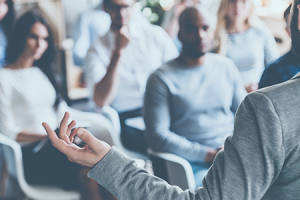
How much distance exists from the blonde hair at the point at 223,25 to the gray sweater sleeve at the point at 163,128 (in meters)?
0.81

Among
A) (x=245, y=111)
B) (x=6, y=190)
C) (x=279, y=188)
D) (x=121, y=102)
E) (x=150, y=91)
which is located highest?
(x=245, y=111)

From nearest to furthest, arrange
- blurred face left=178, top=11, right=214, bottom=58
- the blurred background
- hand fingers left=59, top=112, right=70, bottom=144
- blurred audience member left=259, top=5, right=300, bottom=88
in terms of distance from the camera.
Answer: hand fingers left=59, top=112, right=70, bottom=144, blurred audience member left=259, top=5, right=300, bottom=88, blurred face left=178, top=11, right=214, bottom=58, the blurred background

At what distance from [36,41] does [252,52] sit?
1.34 meters

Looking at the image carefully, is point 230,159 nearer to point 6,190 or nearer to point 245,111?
point 245,111

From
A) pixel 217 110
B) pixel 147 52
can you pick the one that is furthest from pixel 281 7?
pixel 217 110

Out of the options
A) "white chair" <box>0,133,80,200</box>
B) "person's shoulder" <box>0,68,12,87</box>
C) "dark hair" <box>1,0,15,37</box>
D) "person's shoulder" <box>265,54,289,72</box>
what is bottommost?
"white chair" <box>0,133,80,200</box>

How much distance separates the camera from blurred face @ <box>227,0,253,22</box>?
6.24ft

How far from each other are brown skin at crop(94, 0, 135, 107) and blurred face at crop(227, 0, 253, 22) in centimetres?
71

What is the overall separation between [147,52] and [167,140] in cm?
76

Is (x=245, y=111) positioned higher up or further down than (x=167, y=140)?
higher up

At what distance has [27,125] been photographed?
1459 mm

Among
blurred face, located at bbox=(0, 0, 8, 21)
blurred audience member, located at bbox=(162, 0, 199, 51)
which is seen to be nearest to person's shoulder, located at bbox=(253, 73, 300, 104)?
blurred face, located at bbox=(0, 0, 8, 21)

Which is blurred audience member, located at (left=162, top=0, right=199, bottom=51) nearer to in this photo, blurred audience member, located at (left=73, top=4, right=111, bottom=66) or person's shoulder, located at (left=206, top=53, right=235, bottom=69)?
blurred audience member, located at (left=73, top=4, right=111, bottom=66)

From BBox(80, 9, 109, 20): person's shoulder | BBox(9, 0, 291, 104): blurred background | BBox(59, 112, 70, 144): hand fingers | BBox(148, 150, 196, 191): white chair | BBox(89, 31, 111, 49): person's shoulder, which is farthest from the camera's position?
BBox(9, 0, 291, 104): blurred background
